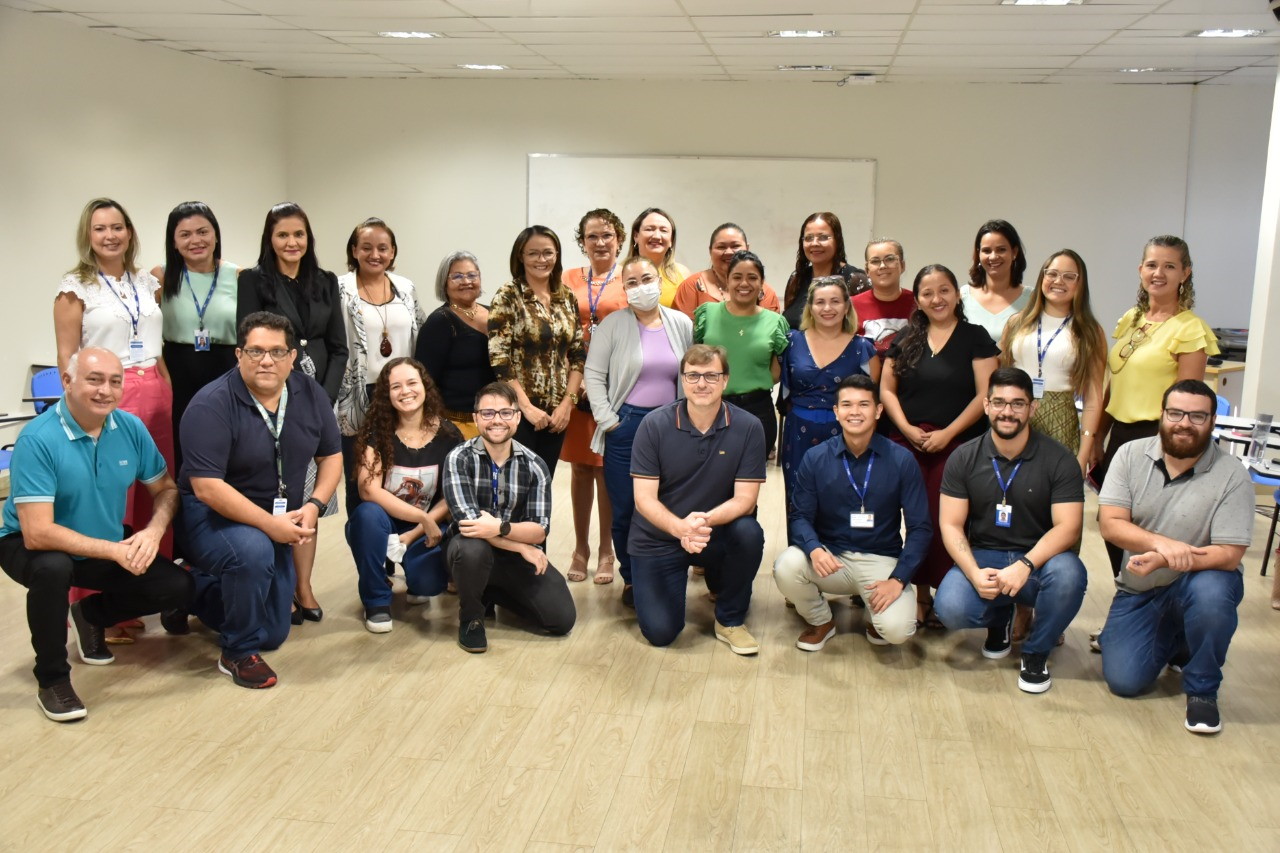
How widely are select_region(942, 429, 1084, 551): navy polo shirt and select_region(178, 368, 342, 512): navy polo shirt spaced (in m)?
2.21

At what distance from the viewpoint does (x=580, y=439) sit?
4.57 metres

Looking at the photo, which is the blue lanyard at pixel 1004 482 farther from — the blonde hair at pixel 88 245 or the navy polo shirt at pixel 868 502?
the blonde hair at pixel 88 245

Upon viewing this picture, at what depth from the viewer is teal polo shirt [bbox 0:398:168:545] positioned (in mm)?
3162

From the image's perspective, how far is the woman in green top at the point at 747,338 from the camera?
Answer: 4156 mm

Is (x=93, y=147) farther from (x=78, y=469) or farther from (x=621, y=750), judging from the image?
(x=621, y=750)

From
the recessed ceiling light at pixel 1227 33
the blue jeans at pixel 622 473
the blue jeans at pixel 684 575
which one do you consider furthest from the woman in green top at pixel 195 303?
the recessed ceiling light at pixel 1227 33

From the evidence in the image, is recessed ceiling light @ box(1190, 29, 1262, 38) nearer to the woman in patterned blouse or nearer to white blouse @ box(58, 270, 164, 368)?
the woman in patterned blouse

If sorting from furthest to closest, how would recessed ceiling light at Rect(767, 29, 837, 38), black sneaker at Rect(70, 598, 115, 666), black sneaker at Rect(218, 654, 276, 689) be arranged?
1. recessed ceiling light at Rect(767, 29, 837, 38)
2. black sneaker at Rect(70, 598, 115, 666)
3. black sneaker at Rect(218, 654, 276, 689)

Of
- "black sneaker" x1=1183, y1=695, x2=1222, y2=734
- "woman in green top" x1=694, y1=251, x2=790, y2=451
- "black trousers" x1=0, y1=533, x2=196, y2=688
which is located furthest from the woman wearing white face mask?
"black sneaker" x1=1183, y1=695, x2=1222, y2=734

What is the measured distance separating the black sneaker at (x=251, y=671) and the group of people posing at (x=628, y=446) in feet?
0.05

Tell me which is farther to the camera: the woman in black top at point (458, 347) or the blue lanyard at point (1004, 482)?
the woman in black top at point (458, 347)

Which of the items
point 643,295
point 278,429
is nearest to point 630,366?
point 643,295

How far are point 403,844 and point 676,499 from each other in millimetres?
1657

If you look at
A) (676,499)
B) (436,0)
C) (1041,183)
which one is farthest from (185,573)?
(1041,183)
